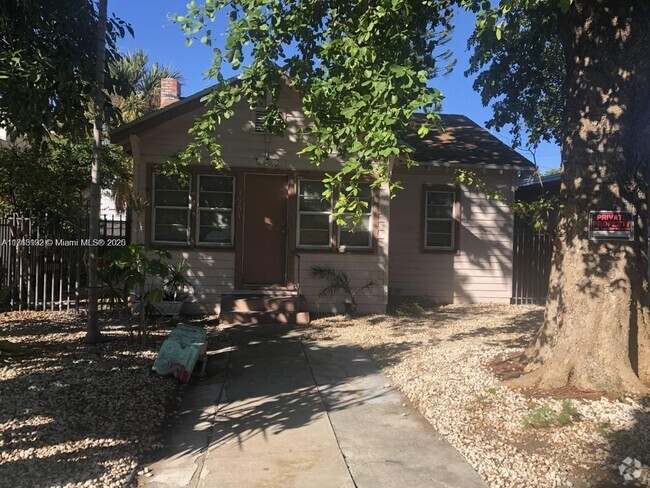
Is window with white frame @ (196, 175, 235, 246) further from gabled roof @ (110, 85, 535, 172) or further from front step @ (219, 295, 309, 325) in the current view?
gabled roof @ (110, 85, 535, 172)

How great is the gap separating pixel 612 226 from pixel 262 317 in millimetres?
6047

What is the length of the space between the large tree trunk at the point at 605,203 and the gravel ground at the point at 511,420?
39cm

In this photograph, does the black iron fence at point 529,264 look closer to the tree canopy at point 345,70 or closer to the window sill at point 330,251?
the window sill at point 330,251

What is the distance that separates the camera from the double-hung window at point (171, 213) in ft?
33.9

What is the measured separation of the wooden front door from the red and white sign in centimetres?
634

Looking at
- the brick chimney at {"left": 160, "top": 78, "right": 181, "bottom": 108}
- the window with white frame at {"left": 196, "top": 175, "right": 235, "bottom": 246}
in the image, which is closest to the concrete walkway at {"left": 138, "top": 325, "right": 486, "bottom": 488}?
the window with white frame at {"left": 196, "top": 175, "right": 235, "bottom": 246}

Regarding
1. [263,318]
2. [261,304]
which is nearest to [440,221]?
[261,304]

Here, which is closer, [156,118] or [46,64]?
[46,64]

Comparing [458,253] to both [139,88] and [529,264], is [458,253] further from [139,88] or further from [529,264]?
[139,88]

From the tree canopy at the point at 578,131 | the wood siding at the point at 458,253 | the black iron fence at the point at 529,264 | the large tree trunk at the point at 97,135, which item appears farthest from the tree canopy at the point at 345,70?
the black iron fence at the point at 529,264

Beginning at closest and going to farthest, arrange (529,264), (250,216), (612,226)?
(612,226), (250,216), (529,264)

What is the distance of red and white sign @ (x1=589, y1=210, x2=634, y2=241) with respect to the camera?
5.14 metres

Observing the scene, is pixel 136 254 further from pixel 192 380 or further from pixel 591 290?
pixel 591 290

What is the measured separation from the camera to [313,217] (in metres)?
10.7
